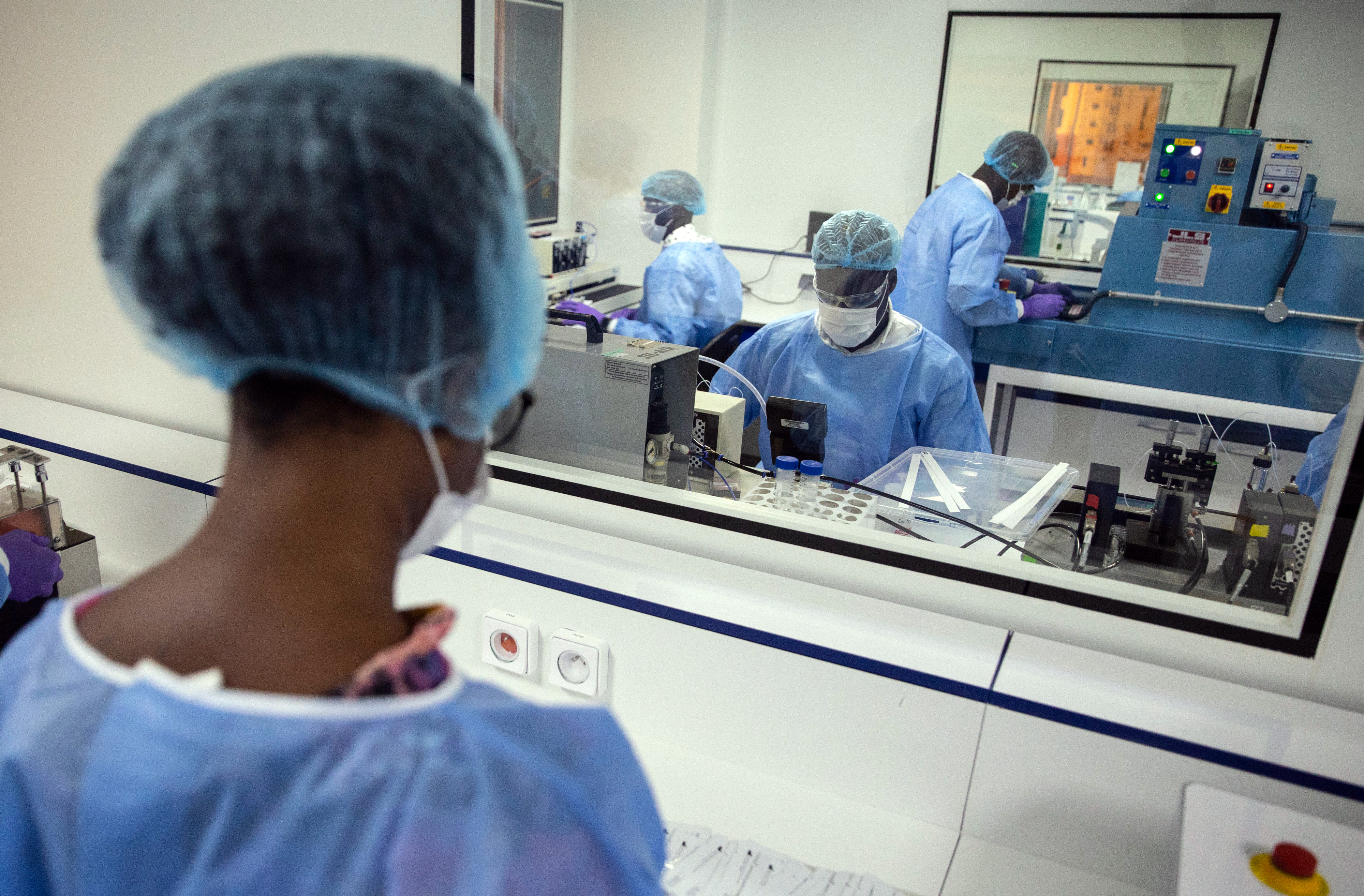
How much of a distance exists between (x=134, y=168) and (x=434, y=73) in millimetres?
150

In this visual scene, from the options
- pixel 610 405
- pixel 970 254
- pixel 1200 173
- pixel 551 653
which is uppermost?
pixel 1200 173

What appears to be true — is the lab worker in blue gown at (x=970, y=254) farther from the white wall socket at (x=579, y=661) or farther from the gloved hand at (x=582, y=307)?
the white wall socket at (x=579, y=661)

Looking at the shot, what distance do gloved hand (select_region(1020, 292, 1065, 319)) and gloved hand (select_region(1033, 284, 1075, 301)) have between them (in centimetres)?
5

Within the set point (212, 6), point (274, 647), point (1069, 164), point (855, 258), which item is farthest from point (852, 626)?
point (1069, 164)

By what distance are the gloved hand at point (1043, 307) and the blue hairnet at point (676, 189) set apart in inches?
47.9

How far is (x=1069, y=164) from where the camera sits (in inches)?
137

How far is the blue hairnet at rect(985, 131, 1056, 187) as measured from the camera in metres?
2.71

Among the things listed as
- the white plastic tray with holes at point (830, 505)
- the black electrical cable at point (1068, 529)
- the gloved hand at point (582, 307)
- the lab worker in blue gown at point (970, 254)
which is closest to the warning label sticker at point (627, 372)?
the white plastic tray with holes at point (830, 505)

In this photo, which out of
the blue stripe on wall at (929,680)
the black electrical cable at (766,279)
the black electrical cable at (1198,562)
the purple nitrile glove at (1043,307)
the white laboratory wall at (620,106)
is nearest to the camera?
the blue stripe on wall at (929,680)

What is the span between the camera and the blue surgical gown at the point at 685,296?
9.81 feet

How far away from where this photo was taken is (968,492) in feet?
4.89

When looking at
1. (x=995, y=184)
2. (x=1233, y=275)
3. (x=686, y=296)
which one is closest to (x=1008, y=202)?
(x=995, y=184)

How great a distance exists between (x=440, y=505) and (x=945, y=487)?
1.13 meters

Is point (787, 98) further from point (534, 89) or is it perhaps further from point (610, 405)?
point (610, 405)
